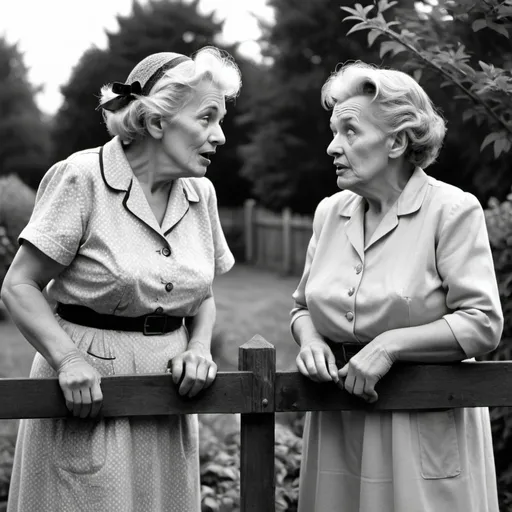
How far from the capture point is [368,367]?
8.71 ft

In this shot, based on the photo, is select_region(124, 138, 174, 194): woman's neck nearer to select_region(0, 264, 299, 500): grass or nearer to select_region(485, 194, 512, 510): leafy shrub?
select_region(485, 194, 512, 510): leafy shrub

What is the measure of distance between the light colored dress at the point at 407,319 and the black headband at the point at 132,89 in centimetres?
73

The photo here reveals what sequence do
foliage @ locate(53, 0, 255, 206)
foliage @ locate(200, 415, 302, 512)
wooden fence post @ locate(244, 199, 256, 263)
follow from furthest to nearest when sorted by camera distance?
foliage @ locate(53, 0, 255, 206)
wooden fence post @ locate(244, 199, 256, 263)
foliage @ locate(200, 415, 302, 512)

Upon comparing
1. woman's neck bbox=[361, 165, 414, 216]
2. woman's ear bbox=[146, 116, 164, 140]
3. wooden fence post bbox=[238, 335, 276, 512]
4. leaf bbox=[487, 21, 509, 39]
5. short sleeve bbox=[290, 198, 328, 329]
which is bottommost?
wooden fence post bbox=[238, 335, 276, 512]

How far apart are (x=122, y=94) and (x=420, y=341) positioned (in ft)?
4.07

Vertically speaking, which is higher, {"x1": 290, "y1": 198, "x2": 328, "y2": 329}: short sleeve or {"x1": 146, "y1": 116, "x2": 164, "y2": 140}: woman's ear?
{"x1": 146, "y1": 116, "x2": 164, "y2": 140}: woman's ear

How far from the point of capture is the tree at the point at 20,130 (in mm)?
39125

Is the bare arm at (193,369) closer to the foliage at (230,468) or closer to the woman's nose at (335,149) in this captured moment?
the woman's nose at (335,149)

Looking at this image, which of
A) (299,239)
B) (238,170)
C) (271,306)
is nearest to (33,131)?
(238,170)

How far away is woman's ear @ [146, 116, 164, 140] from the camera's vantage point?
2.84 metres

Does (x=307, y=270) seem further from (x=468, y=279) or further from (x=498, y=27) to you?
(x=498, y=27)

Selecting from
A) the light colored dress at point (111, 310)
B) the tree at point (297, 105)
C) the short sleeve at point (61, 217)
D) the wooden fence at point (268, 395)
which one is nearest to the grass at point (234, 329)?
the light colored dress at point (111, 310)

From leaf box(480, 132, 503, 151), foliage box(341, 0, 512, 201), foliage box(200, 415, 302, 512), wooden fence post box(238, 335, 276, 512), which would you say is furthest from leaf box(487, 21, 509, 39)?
foliage box(200, 415, 302, 512)

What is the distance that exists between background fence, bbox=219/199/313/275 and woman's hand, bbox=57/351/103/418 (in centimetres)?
1896
